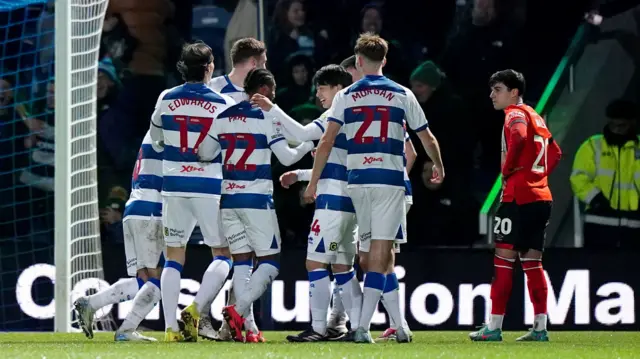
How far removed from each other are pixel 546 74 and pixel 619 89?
1.87 ft

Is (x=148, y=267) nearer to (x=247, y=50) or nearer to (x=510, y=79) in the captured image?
(x=247, y=50)

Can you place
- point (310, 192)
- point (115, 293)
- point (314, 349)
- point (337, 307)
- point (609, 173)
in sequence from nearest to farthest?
point (314, 349), point (310, 192), point (115, 293), point (337, 307), point (609, 173)

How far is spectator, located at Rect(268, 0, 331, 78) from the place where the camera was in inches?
420

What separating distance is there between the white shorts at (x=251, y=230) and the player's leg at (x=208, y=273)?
0.23ft

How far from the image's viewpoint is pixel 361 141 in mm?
7160

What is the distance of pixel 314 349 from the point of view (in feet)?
21.6

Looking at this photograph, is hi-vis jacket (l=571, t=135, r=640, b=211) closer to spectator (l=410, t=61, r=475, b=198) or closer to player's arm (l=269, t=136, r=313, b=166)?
spectator (l=410, t=61, r=475, b=198)

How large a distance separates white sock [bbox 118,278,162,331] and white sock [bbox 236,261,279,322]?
1.54ft

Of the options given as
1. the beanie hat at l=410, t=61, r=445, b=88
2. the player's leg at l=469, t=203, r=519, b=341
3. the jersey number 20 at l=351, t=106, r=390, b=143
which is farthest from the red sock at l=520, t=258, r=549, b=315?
the beanie hat at l=410, t=61, r=445, b=88

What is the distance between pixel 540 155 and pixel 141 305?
237 cm

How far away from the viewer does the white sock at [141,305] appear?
7371 millimetres

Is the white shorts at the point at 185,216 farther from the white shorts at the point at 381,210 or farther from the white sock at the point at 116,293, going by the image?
the white shorts at the point at 381,210

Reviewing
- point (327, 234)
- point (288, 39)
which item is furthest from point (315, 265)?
point (288, 39)

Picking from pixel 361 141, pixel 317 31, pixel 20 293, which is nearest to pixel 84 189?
pixel 20 293
